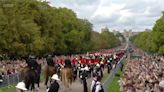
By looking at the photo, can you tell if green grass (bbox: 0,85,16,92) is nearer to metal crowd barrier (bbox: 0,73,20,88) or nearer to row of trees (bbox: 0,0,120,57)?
metal crowd barrier (bbox: 0,73,20,88)

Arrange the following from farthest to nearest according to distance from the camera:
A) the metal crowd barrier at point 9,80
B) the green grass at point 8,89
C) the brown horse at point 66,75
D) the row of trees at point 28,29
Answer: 1. the row of trees at point 28,29
2. the metal crowd barrier at point 9,80
3. the green grass at point 8,89
4. the brown horse at point 66,75

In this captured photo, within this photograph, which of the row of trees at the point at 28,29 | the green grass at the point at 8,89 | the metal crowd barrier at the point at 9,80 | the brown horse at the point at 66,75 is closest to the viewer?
the brown horse at the point at 66,75

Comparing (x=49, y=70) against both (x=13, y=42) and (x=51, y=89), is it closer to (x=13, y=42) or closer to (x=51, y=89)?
(x=51, y=89)

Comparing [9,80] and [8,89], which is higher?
[9,80]

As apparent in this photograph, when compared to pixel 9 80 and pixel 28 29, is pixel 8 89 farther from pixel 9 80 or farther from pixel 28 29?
pixel 28 29

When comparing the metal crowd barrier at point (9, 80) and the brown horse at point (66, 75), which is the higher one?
the brown horse at point (66, 75)

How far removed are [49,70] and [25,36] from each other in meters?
45.6

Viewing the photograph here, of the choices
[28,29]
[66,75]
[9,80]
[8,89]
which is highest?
[28,29]

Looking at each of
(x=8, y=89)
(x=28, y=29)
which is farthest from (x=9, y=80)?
(x=28, y=29)

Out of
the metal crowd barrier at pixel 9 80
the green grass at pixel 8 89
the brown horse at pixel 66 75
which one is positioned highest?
the brown horse at pixel 66 75

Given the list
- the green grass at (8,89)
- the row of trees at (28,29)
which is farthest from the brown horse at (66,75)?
the row of trees at (28,29)

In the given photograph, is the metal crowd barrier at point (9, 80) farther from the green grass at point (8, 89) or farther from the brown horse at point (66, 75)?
the brown horse at point (66, 75)

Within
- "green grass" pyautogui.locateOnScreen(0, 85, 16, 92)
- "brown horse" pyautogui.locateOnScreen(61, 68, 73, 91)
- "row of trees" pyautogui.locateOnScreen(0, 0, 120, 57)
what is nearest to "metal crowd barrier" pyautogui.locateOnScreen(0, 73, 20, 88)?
"green grass" pyautogui.locateOnScreen(0, 85, 16, 92)

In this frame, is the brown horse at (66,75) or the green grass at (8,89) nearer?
the brown horse at (66,75)
